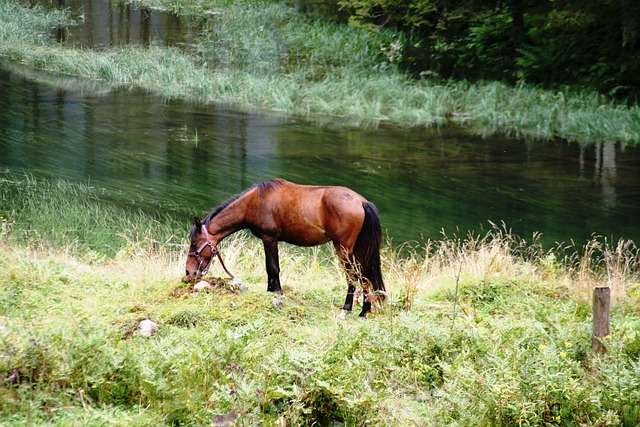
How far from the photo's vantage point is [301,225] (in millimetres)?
7707

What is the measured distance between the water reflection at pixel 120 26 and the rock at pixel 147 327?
2111cm

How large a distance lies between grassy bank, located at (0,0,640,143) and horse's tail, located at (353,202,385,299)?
44.2 feet

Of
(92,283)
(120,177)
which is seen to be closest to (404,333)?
(92,283)

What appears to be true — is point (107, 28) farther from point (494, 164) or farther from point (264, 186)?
point (264, 186)

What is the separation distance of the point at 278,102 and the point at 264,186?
1439cm

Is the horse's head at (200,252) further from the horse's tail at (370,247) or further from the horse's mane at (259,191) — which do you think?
the horse's tail at (370,247)

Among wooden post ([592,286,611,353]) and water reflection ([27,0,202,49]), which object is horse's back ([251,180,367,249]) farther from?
water reflection ([27,0,202,49])

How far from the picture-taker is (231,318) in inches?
265

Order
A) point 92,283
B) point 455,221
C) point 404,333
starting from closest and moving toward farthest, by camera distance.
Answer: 1. point 404,333
2. point 92,283
3. point 455,221

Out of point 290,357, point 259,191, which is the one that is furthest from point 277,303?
point 290,357

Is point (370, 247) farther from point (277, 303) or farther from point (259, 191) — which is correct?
point (259, 191)

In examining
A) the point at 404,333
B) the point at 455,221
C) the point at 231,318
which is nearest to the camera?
the point at 404,333

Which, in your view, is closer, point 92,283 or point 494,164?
point 92,283

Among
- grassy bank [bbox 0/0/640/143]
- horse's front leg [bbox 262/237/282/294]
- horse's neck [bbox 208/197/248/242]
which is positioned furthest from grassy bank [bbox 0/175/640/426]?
grassy bank [bbox 0/0/640/143]
